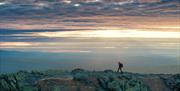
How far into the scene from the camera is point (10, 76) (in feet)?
344

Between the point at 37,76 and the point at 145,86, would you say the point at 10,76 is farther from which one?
the point at 145,86

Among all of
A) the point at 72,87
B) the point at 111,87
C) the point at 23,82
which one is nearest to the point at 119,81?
the point at 111,87

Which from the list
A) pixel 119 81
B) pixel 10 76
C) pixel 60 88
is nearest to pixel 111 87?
pixel 119 81

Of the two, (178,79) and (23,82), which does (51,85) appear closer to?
(23,82)

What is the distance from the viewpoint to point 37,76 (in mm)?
105375

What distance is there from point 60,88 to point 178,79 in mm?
21468

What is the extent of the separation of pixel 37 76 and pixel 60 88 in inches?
253

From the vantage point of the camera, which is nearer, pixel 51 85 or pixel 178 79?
pixel 51 85

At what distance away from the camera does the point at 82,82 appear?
335ft

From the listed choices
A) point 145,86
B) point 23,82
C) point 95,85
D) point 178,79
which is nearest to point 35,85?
point 23,82

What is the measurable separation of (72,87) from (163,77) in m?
17.2

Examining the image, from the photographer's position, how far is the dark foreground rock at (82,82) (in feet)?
333

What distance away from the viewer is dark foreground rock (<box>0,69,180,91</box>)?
333ft

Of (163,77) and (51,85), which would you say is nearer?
(51,85)
